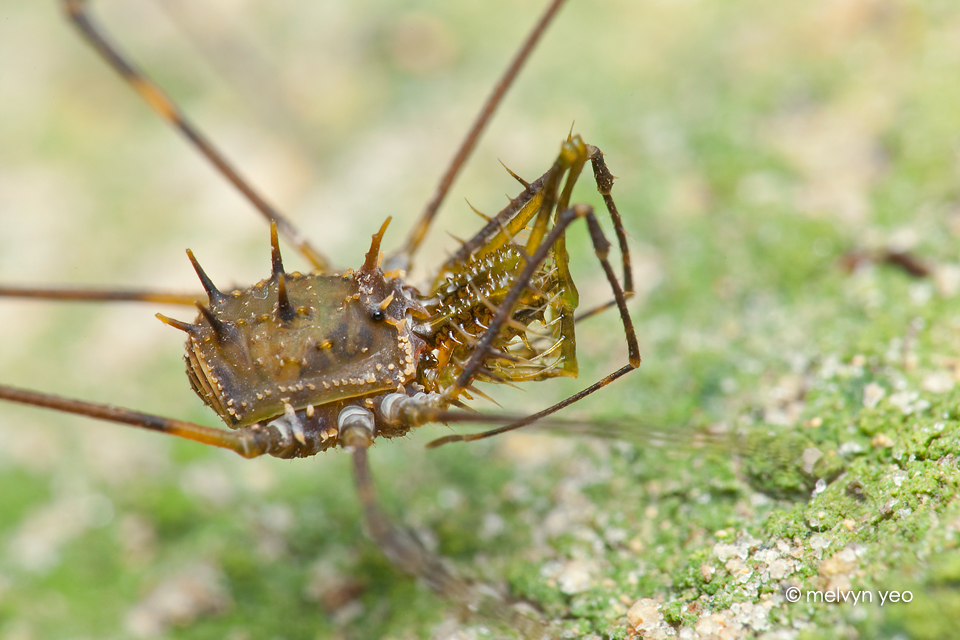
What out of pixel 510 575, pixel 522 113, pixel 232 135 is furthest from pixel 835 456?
pixel 232 135

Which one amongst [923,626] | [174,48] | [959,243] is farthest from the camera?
[174,48]

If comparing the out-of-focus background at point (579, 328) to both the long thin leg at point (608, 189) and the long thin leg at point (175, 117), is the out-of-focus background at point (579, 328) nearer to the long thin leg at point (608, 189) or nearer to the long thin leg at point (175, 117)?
the long thin leg at point (608, 189)

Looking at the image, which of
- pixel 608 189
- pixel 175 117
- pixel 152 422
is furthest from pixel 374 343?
pixel 175 117

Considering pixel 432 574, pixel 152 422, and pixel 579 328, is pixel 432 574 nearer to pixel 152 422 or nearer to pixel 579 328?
pixel 152 422

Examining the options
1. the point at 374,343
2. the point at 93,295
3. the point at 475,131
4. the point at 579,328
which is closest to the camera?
the point at 374,343

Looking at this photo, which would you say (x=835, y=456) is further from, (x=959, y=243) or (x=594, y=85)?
(x=594, y=85)

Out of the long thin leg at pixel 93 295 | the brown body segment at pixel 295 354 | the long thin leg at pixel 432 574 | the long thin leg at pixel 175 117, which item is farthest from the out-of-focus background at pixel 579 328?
the long thin leg at pixel 93 295
